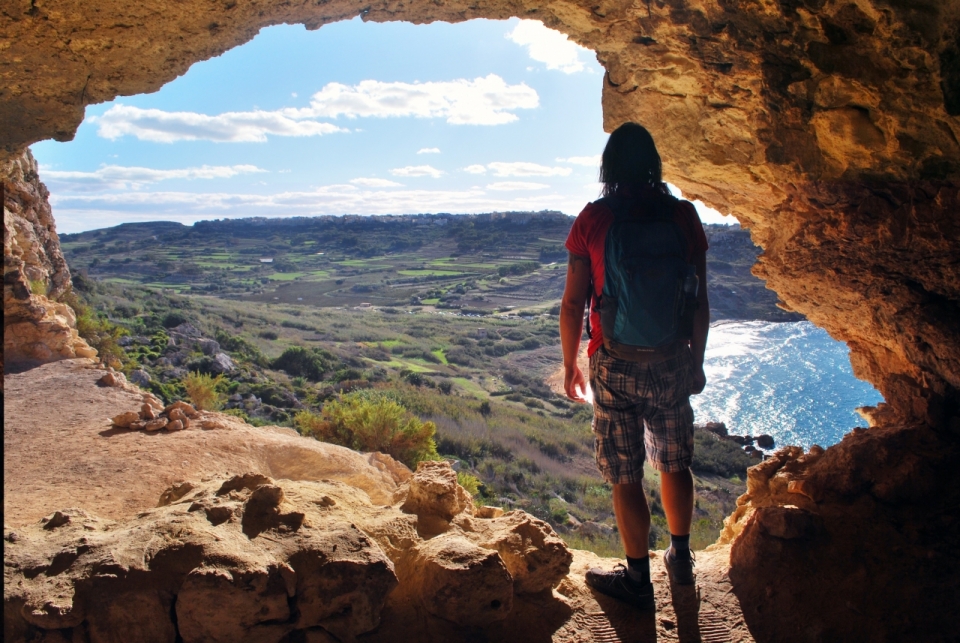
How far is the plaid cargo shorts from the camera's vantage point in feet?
8.36

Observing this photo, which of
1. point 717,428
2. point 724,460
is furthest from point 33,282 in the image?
point 717,428

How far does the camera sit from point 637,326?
A: 242 cm

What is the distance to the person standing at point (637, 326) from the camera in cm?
242

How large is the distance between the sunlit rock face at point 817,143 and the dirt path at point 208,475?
1.08ft

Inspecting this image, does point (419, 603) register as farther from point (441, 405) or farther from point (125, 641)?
point (441, 405)

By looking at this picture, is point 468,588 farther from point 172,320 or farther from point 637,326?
point 172,320

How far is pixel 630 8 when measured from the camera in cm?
317

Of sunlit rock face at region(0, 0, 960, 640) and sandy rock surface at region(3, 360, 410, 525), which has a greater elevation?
sunlit rock face at region(0, 0, 960, 640)

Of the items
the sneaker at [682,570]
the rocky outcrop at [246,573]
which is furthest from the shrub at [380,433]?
the sneaker at [682,570]

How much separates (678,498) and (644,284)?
107 cm

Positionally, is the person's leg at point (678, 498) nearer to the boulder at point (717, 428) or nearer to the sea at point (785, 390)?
the sea at point (785, 390)

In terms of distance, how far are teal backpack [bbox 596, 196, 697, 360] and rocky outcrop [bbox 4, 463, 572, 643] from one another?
1.11 m

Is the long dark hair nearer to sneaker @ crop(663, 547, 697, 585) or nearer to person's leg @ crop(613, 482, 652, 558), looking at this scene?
person's leg @ crop(613, 482, 652, 558)

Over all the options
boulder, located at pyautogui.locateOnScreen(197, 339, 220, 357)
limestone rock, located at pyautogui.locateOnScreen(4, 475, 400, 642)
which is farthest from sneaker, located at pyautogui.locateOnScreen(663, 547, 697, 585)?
boulder, located at pyautogui.locateOnScreen(197, 339, 220, 357)
